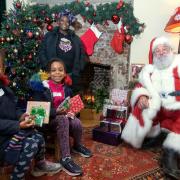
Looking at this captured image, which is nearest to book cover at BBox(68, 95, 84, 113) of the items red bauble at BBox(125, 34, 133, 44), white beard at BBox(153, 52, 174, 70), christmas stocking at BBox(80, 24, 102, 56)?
white beard at BBox(153, 52, 174, 70)

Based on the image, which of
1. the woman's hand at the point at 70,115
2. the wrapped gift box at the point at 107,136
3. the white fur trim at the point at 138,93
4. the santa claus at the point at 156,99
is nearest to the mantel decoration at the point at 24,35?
the santa claus at the point at 156,99

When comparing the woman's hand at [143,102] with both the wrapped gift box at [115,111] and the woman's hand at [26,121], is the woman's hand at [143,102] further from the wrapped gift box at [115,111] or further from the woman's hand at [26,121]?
the woman's hand at [26,121]

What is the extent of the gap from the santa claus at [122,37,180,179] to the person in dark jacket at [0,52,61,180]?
119cm

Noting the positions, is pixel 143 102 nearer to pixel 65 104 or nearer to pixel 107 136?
pixel 107 136

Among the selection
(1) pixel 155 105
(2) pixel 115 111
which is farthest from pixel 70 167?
(2) pixel 115 111

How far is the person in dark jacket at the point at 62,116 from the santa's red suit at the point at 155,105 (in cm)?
55

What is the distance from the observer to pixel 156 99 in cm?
288

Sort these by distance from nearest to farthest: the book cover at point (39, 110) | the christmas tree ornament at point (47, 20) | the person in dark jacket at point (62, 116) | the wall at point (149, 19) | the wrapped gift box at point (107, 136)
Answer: the book cover at point (39, 110)
the person in dark jacket at point (62, 116)
the wrapped gift box at point (107, 136)
the wall at point (149, 19)
the christmas tree ornament at point (47, 20)

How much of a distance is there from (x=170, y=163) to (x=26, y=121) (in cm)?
133

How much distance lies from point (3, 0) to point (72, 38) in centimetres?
190

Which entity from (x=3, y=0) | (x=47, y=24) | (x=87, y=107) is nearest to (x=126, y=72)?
(x=87, y=107)

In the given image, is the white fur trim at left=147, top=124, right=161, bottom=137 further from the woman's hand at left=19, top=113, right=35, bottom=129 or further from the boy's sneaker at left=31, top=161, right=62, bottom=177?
the woman's hand at left=19, top=113, right=35, bottom=129

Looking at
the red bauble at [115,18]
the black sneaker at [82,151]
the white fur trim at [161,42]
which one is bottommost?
the black sneaker at [82,151]

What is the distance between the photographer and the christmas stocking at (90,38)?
4367 millimetres
